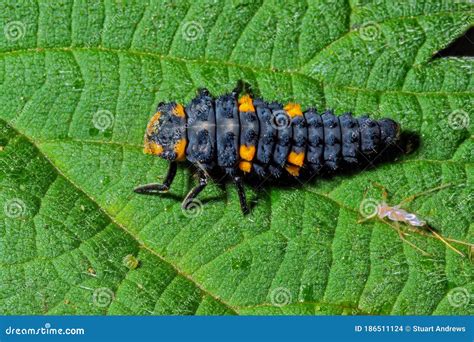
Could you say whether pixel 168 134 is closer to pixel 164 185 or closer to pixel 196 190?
pixel 164 185

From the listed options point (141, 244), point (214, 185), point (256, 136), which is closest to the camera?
point (256, 136)

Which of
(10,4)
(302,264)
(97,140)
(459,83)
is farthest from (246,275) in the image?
(10,4)

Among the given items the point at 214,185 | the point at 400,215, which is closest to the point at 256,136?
the point at 214,185

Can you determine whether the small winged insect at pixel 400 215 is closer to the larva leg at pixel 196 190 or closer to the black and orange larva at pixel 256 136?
the black and orange larva at pixel 256 136

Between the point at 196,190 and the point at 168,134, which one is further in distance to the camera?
the point at 196,190

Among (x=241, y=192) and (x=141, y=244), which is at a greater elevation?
(x=241, y=192)

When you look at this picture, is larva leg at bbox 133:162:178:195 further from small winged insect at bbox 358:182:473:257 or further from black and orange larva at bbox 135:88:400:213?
small winged insect at bbox 358:182:473:257

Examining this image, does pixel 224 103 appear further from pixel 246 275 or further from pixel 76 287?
pixel 76 287

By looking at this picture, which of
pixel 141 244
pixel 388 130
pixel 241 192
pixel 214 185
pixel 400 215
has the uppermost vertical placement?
pixel 388 130
